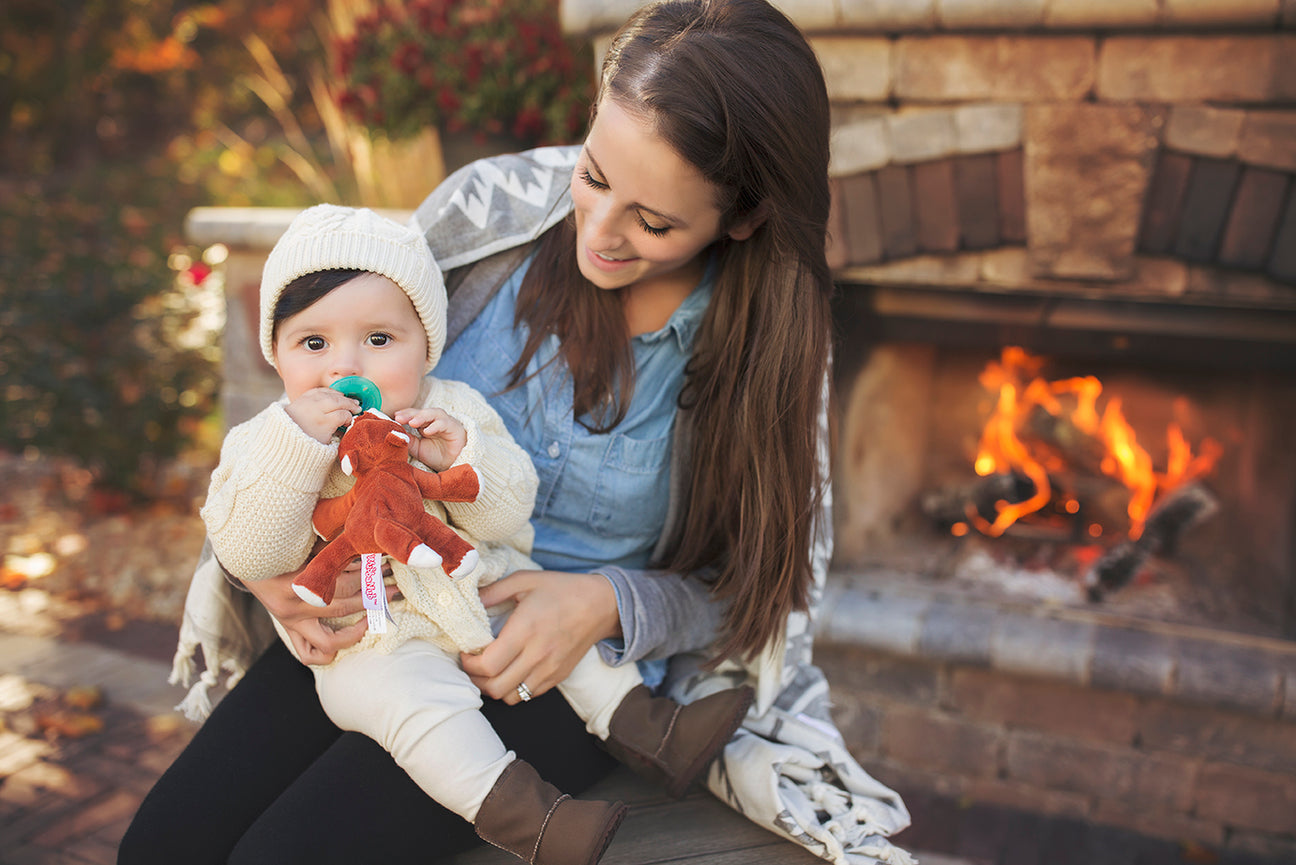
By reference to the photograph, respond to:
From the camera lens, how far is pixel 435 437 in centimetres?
141

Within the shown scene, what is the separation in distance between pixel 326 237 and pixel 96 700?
2.35 metres

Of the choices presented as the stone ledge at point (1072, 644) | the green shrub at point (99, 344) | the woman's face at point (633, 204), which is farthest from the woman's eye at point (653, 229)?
the green shrub at point (99, 344)

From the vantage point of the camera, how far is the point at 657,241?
1.52 metres

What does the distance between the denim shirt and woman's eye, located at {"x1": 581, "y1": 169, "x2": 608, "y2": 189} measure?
12.3 inches

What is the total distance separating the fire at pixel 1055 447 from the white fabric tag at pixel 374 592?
8.28 feet

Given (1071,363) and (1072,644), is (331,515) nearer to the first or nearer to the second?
(1072,644)

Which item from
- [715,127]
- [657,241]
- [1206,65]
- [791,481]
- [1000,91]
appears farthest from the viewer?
[1000,91]

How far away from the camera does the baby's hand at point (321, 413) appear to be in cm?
130

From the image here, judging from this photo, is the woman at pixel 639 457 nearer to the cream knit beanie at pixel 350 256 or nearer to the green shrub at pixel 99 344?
the cream knit beanie at pixel 350 256

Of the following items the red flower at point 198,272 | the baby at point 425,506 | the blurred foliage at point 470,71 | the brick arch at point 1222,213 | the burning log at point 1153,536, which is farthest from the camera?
the red flower at point 198,272

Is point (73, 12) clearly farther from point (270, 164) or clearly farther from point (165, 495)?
point (165, 495)

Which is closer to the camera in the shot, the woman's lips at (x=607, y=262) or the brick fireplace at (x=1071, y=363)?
the woman's lips at (x=607, y=262)

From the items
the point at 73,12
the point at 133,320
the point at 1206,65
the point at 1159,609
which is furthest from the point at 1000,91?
the point at 73,12

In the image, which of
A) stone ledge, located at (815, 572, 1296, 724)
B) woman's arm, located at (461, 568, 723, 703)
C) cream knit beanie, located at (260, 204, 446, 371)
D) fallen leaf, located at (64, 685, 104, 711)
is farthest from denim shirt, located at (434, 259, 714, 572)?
fallen leaf, located at (64, 685, 104, 711)
